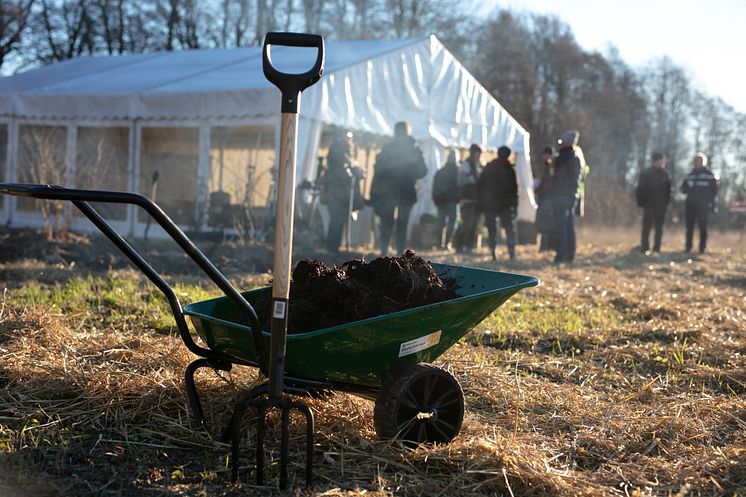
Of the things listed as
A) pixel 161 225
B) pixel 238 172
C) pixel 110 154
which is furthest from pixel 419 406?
pixel 110 154

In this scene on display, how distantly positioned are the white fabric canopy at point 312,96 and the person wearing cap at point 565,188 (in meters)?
3.15

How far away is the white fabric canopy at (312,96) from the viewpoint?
11.3m

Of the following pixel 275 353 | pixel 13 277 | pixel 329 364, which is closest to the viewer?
pixel 275 353

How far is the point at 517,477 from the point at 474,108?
1296 centimetres

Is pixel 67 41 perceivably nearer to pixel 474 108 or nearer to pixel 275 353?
pixel 474 108

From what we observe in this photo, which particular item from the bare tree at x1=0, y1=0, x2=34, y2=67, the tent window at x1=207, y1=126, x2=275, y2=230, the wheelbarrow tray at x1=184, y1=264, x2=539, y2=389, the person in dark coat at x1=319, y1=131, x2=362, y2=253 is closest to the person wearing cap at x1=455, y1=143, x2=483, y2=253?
the person in dark coat at x1=319, y1=131, x2=362, y2=253

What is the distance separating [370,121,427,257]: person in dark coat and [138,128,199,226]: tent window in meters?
3.62

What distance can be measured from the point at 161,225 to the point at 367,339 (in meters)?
0.82

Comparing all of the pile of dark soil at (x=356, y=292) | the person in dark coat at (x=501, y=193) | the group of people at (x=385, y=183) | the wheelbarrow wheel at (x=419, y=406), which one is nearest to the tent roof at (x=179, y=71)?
the group of people at (x=385, y=183)

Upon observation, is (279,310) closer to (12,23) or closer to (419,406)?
(419,406)

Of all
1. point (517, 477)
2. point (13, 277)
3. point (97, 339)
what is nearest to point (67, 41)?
point (13, 277)

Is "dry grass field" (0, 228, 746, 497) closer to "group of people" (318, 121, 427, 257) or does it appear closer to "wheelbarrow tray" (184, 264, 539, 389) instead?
"wheelbarrow tray" (184, 264, 539, 389)

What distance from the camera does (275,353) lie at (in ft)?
7.84

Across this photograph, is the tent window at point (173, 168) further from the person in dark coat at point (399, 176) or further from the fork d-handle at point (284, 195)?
the fork d-handle at point (284, 195)
